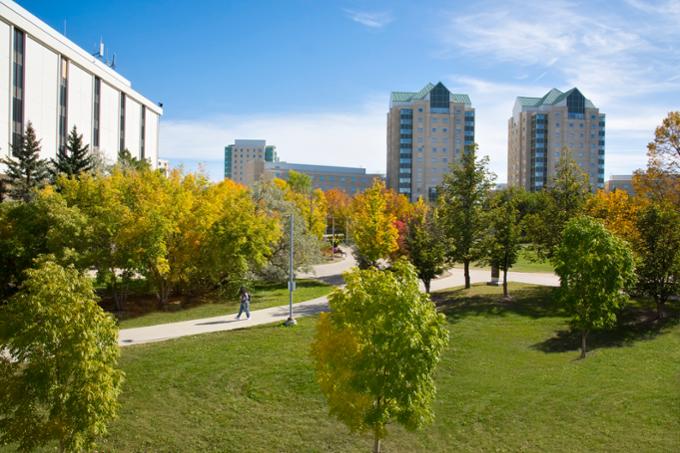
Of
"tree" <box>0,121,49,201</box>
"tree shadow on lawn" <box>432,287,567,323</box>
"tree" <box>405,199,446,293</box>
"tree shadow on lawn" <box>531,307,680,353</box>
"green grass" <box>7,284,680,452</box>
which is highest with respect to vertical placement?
"tree" <box>0,121,49,201</box>

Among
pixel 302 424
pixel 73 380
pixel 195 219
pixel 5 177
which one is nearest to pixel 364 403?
pixel 302 424

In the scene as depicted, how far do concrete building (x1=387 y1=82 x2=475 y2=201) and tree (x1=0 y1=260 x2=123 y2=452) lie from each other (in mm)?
92604

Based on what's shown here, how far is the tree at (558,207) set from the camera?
28922 mm

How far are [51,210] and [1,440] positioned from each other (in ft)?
52.4

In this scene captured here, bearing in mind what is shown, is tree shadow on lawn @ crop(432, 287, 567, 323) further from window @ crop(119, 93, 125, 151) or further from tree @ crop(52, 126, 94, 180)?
window @ crop(119, 93, 125, 151)

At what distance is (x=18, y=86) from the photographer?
39.2 metres

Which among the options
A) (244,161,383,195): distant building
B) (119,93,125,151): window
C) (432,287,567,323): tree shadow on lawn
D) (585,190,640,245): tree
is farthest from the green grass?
(244,161,383,195): distant building

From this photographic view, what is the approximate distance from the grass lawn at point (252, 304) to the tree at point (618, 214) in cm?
1577

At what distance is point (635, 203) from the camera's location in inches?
1129

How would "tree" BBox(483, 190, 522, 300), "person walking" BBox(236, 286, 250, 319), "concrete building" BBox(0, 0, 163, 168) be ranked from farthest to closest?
"concrete building" BBox(0, 0, 163, 168), "tree" BBox(483, 190, 522, 300), "person walking" BBox(236, 286, 250, 319)

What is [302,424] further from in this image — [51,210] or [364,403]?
[51,210]

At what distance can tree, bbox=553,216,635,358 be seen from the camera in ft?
63.5

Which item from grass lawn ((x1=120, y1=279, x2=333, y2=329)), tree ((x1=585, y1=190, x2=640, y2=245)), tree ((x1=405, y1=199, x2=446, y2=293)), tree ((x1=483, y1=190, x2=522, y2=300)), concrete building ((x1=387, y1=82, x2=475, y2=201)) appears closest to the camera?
grass lawn ((x1=120, y1=279, x2=333, y2=329))

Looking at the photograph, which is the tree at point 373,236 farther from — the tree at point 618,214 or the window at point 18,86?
the window at point 18,86
